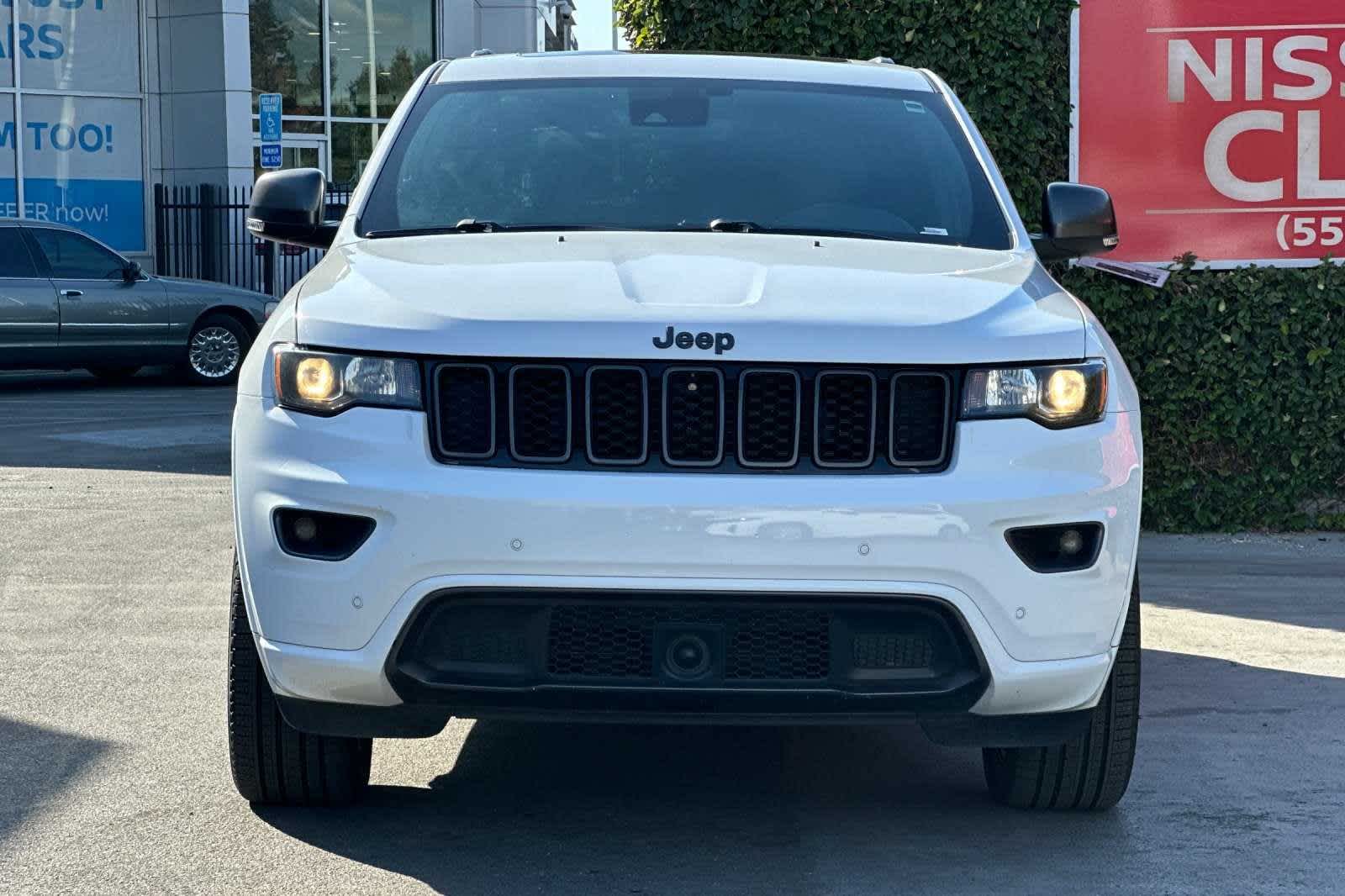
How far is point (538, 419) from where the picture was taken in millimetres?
4156

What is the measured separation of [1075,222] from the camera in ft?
18.1

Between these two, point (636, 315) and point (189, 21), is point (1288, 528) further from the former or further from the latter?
point (189, 21)

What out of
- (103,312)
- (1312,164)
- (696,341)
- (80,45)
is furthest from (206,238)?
(696,341)

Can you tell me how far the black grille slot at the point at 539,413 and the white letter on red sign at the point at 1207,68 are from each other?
6289 mm

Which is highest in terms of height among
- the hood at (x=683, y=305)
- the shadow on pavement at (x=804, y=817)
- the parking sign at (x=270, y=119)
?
the parking sign at (x=270, y=119)

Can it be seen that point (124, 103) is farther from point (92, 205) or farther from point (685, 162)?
point (685, 162)

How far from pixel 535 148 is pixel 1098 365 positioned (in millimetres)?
1827

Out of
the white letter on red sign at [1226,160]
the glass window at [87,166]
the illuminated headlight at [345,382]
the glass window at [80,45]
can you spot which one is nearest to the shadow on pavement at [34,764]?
the illuminated headlight at [345,382]

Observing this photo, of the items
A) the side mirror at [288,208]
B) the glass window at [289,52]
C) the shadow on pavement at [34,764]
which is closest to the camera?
the shadow on pavement at [34,764]

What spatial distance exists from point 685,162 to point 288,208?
1062mm

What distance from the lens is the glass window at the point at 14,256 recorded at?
17.8m

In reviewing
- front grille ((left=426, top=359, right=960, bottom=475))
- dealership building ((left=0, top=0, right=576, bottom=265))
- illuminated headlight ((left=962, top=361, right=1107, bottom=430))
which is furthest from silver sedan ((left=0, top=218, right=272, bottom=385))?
illuminated headlight ((left=962, top=361, right=1107, bottom=430))

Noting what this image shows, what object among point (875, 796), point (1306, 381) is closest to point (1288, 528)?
point (1306, 381)

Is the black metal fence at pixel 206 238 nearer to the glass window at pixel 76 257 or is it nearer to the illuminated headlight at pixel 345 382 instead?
the glass window at pixel 76 257
